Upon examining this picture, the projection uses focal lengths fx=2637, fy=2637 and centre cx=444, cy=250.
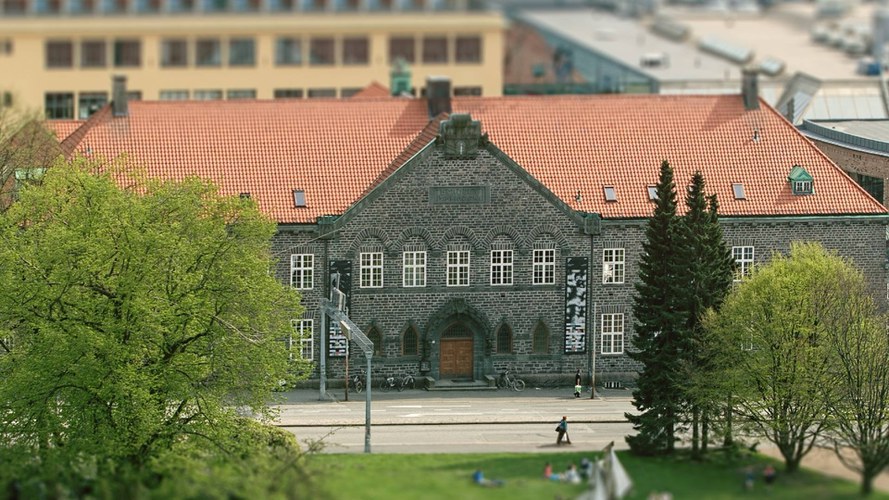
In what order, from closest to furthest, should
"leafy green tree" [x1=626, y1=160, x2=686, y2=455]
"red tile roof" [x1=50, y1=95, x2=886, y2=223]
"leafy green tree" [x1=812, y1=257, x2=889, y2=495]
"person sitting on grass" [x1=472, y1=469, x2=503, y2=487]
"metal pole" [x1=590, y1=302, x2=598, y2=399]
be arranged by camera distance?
"person sitting on grass" [x1=472, y1=469, x2=503, y2=487] < "leafy green tree" [x1=812, y1=257, x2=889, y2=495] < "leafy green tree" [x1=626, y1=160, x2=686, y2=455] < "metal pole" [x1=590, y1=302, x2=598, y2=399] < "red tile roof" [x1=50, y1=95, x2=886, y2=223]

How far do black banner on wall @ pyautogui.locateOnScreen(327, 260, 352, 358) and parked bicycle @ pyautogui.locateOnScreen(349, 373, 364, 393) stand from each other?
1397 millimetres

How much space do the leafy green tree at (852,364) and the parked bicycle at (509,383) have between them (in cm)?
2409

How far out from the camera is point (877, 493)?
11206 centimetres

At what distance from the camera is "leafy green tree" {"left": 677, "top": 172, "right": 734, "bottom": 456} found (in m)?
125

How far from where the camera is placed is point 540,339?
5728 inches

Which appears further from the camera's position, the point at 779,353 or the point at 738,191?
the point at 738,191

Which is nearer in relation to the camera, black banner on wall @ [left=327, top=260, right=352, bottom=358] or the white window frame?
black banner on wall @ [left=327, top=260, right=352, bottom=358]

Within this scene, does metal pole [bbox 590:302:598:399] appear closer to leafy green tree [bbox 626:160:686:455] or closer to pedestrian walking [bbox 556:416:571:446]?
pedestrian walking [bbox 556:416:571:446]

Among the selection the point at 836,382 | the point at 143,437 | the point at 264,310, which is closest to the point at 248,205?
the point at 264,310

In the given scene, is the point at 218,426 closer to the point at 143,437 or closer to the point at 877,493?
the point at 143,437

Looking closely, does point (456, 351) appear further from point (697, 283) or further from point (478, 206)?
point (697, 283)

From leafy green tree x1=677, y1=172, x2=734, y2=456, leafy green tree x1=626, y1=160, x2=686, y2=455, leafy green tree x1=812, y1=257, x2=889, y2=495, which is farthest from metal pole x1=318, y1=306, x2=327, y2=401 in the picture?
leafy green tree x1=812, y1=257, x2=889, y2=495

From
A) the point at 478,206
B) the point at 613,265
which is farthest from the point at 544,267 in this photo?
the point at 478,206

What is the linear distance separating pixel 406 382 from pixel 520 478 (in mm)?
27277
